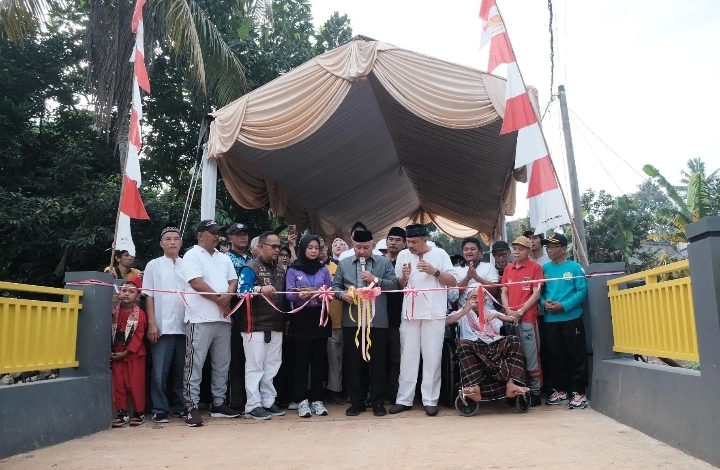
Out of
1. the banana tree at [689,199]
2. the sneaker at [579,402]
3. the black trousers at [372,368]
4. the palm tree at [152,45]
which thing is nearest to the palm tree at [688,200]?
the banana tree at [689,199]

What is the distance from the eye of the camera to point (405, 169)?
10117 mm

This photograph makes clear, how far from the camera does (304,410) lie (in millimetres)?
4730

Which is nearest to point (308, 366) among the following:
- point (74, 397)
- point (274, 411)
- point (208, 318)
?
point (274, 411)

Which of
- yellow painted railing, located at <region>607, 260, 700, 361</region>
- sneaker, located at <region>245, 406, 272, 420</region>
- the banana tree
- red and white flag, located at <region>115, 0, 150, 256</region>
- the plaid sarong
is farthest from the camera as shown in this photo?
the banana tree

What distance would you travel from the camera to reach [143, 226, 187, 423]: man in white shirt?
4.75 meters

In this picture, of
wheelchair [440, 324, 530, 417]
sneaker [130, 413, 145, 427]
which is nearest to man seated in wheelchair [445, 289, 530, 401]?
wheelchair [440, 324, 530, 417]

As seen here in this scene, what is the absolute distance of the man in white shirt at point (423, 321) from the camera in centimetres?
479

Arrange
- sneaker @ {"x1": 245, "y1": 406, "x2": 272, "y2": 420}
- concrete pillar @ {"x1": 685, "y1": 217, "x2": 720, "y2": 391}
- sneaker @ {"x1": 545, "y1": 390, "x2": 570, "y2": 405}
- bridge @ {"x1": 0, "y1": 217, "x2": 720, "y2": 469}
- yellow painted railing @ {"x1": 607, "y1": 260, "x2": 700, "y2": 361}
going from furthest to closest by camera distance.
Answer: sneaker @ {"x1": 545, "y1": 390, "x2": 570, "y2": 405} < sneaker @ {"x1": 245, "y1": 406, "x2": 272, "y2": 420} < yellow painted railing @ {"x1": 607, "y1": 260, "x2": 700, "y2": 361} < bridge @ {"x1": 0, "y1": 217, "x2": 720, "y2": 469} < concrete pillar @ {"x1": 685, "y1": 217, "x2": 720, "y2": 391}

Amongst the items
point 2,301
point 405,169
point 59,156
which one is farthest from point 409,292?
point 59,156

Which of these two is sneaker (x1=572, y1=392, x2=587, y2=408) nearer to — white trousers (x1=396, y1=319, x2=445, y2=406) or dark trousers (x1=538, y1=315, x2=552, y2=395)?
dark trousers (x1=538, y1=315, x2=552, y2=395)

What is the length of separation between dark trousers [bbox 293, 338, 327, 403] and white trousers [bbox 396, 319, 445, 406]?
0.69 metres

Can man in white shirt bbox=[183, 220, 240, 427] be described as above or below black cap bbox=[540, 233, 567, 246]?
below

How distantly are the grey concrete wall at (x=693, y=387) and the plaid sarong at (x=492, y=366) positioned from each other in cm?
75

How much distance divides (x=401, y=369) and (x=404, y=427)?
2.48 feet
